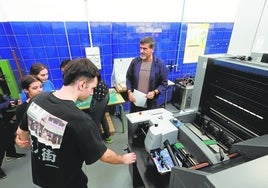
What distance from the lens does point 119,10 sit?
2.78 m

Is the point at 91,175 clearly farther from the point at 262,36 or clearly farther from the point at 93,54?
the point at 262,36

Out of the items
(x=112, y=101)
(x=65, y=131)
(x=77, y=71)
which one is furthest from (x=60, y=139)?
(x=112, y=101)

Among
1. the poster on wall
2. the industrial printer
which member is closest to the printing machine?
the industrial printer

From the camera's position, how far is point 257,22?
1609mm

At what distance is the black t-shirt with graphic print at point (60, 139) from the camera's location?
853mm

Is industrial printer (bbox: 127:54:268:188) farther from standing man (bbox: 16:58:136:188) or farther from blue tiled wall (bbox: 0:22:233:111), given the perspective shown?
blue tiled wall (bbox: 0:22:233:111)

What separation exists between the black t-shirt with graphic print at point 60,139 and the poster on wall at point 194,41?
318 cm

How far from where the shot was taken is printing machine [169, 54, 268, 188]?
525mm

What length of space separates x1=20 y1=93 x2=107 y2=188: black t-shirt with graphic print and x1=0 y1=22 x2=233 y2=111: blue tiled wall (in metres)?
1.97

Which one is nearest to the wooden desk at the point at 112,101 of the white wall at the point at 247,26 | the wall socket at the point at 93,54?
the wall socket at the point at 93,54

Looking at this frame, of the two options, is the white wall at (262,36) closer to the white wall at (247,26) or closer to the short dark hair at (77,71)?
the white wall at (247,26)

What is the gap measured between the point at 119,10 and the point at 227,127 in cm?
257

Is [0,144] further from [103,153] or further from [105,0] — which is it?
[105,0]

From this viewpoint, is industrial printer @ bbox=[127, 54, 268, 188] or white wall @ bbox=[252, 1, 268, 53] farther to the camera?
white wall @ bbox=[252, 1, 268, 53]
